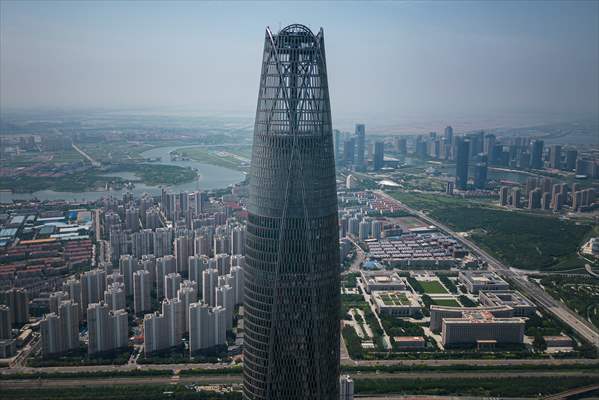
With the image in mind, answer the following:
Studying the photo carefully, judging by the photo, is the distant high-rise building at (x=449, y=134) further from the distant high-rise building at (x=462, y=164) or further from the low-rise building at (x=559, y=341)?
the low-rise building at (x=559, y=341)

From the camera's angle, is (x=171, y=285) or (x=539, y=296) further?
(x=539, y=296)

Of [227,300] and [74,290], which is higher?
[74,290]

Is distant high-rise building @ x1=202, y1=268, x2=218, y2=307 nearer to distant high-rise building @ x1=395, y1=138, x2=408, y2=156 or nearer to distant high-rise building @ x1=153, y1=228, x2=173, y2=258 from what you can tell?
→ distant high-rise building @ x1=153, y1=228, x2=173, y2=258

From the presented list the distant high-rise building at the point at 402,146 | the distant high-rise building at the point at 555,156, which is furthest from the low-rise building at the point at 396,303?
the distant high-rise building at the point at 402,146

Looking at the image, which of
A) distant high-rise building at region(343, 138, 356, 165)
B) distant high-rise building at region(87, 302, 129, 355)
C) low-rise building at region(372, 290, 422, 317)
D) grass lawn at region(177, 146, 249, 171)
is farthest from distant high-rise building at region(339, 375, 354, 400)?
distant high-rise building at region(343, 138, 356, 165)

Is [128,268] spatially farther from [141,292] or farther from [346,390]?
[346,390]

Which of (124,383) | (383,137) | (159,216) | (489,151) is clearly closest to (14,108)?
(159,216)

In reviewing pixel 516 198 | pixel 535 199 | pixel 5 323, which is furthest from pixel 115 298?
pixel 516 198

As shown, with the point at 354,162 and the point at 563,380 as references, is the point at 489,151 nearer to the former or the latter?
the point at 354,162
